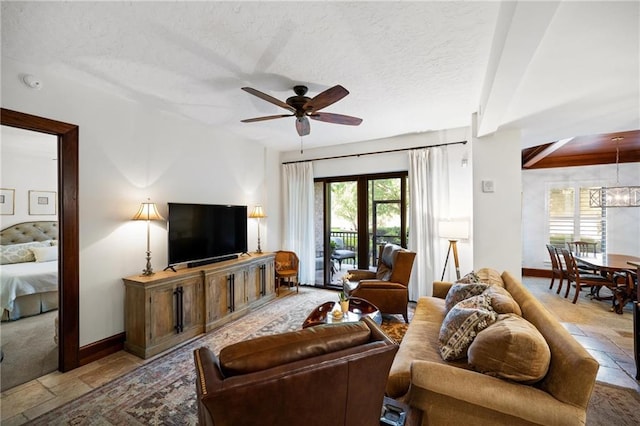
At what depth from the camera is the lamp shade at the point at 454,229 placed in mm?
3672

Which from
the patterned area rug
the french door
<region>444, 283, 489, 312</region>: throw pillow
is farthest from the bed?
<region>444, 283, 489, 312</region>: throw pillow

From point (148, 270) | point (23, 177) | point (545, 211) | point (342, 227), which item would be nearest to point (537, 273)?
point (545, 211)

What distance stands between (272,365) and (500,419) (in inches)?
47.5

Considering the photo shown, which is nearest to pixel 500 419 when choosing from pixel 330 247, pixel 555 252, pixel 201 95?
pixel 201 95

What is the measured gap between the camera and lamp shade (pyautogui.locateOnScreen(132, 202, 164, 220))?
2.96 m

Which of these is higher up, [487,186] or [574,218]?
[487,186]

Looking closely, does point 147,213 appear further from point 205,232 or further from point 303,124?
point 303,124

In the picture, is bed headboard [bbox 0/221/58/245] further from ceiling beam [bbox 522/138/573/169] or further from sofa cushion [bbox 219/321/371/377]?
ceiling beam [bbox 522/138/573/169]

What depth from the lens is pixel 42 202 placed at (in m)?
4.57

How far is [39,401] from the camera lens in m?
2.09

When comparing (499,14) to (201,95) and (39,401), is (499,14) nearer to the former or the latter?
(201,95)

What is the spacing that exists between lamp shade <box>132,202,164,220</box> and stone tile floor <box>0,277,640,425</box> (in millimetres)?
1445

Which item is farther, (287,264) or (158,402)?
(287,264)

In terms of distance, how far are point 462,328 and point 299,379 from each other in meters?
1.27
